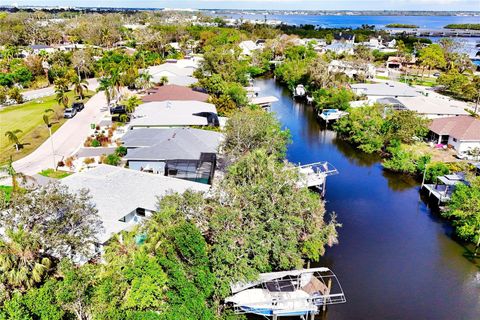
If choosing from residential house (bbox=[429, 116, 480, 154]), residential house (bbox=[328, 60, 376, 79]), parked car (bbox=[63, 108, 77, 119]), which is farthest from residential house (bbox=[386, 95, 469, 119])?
parked car (bbox=[63, 108, 77, 119])

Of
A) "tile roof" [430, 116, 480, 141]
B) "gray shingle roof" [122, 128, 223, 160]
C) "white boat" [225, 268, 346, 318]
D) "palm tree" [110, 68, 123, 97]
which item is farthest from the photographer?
"palm tree" [110, 68, 123, 97]

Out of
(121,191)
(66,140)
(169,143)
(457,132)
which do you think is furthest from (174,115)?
(457,132)

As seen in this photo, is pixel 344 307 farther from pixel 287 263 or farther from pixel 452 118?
pixel 452 118

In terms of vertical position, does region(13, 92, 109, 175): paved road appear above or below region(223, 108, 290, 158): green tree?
below

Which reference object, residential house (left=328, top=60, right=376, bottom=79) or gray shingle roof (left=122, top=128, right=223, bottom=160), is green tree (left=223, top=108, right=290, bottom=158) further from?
residential house (left=328, top=60, right=376, bottom=79)

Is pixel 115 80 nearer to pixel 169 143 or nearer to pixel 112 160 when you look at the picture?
pixel 112 160

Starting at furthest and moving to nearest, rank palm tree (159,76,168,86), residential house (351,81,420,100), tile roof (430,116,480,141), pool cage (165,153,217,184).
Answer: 1. palm tree (159,76,168,86)
2. residential house (351,81,420,100)
3. tile roof (430,116,480,141)
4. pool cage (165,153,217,184)

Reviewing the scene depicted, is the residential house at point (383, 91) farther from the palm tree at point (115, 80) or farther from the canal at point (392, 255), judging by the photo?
the palm tree at point (115, 80)
